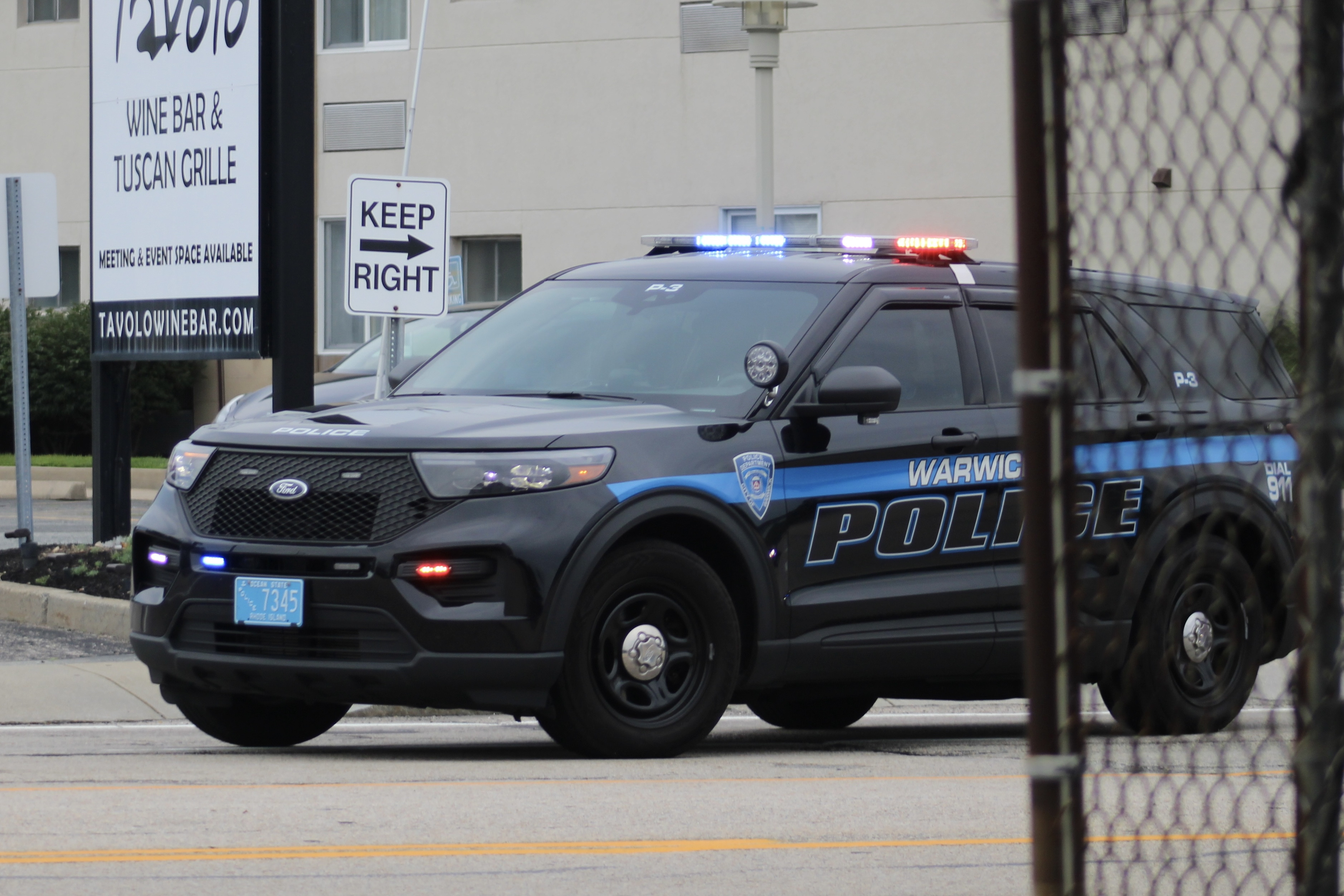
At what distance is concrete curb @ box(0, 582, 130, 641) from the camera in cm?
1157

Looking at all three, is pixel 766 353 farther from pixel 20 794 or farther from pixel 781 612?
pixel 20 794

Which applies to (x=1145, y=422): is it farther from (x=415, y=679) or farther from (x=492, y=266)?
(x=492, y=266)

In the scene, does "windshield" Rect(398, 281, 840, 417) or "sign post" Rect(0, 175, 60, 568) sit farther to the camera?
"sign post" Rect(0, 175, 60, 568)

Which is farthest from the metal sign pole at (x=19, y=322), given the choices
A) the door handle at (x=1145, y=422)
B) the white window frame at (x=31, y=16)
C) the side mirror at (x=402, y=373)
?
the white window frame at (x=31, y=16)

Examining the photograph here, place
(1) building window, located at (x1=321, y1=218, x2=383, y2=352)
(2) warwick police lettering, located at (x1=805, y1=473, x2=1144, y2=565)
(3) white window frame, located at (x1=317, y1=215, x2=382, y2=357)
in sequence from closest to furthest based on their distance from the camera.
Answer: (2) warwick police lettering, located at (x1=805, y1=473, x2=1144, y2=565) < (3) white window frame, located at (x1=317, y1=215, x2=382, y2=357) < (1) building window, located at (x1=321, y1=218, x2=383, y2=352)

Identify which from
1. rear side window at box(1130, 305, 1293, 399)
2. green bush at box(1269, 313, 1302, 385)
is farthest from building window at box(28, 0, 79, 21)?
green bush at box(1269, 313, 1302, 385)

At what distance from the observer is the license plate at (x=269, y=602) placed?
7035mm

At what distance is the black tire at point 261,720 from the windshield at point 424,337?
7955 mm

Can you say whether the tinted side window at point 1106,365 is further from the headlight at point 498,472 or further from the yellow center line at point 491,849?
the headlight at point 498,472

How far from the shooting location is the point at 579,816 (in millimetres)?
5980

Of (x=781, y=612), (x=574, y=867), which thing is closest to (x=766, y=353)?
(x=781, y=612)

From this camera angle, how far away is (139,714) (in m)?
9.45

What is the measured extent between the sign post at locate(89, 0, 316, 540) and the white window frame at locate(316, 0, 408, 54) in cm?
1315

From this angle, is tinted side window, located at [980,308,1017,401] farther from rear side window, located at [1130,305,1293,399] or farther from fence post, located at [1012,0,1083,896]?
fence post, located at [1012,0,1083,896]
